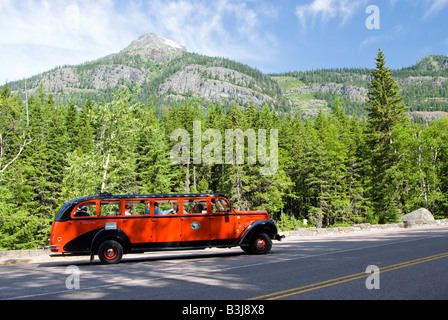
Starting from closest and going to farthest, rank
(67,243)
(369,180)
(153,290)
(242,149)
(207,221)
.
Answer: (153,290) < (67,243) < (207,221) < (242,149) < (369,180)

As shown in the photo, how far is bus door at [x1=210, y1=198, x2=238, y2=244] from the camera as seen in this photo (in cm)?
1292

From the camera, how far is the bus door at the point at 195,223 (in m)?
12.6

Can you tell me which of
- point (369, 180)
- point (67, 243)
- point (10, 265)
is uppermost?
point (369, 180)

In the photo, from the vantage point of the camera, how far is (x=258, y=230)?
44.0 ft

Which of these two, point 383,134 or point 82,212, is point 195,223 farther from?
point 383,134

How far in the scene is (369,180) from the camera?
5522 centimetres
